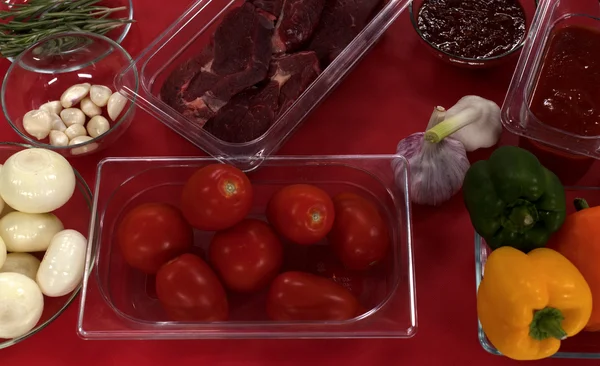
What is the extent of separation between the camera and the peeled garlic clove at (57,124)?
4.62 feet

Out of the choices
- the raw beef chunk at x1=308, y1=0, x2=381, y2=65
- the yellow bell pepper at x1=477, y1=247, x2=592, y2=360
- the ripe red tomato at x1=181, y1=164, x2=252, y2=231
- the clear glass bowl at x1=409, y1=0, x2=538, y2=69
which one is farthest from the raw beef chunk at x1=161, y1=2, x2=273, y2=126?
the yellow bell pepper at x1=477, y1=247, x2=592, y2=360

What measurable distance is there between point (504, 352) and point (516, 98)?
53 cm

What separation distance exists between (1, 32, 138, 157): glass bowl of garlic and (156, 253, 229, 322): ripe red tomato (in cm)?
40

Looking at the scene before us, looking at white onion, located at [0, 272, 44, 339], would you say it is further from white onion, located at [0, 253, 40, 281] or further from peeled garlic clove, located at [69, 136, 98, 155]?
peeled garlic clove, located at [69, 136, 98, 155]

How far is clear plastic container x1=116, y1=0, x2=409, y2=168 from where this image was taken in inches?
51.3

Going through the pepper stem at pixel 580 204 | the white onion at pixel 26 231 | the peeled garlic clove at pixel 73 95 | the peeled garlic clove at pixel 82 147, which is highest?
the peeled garlic clove at pixel 73 95

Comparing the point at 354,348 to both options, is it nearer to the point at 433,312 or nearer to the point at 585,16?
the point at 433,312

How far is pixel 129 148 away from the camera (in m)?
1.45

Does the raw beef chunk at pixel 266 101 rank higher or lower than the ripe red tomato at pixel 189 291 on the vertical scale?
higher

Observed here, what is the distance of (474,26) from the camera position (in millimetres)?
1415

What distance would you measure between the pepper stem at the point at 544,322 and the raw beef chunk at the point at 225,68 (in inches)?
29.8

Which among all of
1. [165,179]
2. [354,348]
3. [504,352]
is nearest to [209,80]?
[165,179]

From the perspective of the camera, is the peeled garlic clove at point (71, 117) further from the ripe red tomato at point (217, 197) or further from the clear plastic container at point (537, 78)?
the clear plastic container at point (537, 78)

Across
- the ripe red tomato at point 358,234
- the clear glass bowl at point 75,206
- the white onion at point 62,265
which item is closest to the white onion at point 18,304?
the white onion at point 62,265
